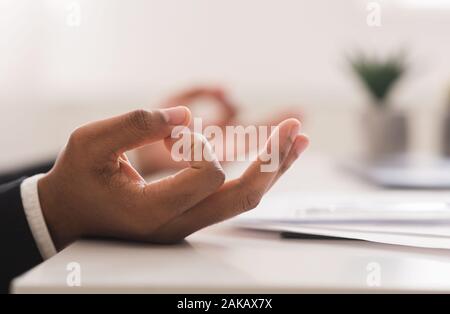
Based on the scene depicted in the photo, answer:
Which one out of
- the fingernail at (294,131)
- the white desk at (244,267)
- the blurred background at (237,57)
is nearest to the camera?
the white desk at (244,267)

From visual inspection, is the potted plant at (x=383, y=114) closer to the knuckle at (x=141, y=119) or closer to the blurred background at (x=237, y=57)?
the blurred background at (x=237, y=57)

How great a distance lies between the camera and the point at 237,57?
184 centimetres

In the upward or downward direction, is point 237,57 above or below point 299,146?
above

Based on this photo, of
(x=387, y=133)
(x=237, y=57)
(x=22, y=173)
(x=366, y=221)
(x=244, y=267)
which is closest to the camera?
(x=244, y=267)

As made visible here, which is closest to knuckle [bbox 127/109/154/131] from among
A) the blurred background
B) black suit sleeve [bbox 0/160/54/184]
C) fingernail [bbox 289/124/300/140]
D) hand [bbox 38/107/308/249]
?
hand [bbox 38/107/308/249]

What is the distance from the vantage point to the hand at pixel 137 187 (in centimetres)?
Result: 41

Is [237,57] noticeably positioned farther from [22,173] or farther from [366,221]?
[366,221]

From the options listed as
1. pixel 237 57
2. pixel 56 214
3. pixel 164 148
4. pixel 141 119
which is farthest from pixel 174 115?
pixel 237 57

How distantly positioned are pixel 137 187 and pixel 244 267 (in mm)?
114

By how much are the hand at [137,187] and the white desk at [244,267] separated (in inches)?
0.7

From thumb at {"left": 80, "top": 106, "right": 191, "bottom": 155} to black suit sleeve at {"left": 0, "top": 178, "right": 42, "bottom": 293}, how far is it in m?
0.10

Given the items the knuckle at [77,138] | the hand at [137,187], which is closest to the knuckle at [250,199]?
the hand at [137,187]

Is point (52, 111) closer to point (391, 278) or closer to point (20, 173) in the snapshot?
point (20, 173)

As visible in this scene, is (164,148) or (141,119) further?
(164,148)
